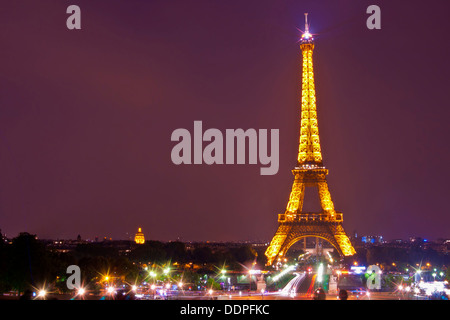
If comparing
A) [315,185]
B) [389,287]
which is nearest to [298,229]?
[315,185]

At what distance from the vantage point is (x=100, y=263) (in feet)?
215

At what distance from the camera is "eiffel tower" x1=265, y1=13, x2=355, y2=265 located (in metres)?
87.9

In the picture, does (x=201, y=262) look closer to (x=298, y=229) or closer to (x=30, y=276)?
(x=298, y=229)

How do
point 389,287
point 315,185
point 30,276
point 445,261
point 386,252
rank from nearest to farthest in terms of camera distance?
1. point 30,276
2. point 389,287
3. point 315,185
4. point 445,261
5. point 386,252

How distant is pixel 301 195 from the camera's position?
8950 centimetres

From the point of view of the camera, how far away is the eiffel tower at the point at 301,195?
3460 inches
